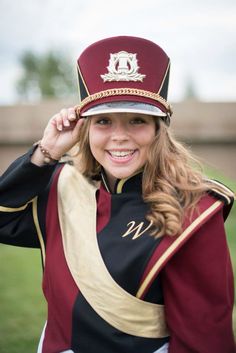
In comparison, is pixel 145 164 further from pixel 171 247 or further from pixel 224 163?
pixel 224 163

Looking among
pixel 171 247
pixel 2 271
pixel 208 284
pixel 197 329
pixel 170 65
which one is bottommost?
pixel 2 271

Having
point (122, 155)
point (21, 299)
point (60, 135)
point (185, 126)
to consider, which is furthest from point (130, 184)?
point (185, 126)

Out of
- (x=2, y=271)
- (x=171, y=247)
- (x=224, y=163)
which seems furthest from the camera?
(x=224, y=163)

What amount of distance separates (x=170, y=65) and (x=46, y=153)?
580 mm

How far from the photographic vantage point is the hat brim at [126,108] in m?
1.72

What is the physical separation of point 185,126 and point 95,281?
14.5ft

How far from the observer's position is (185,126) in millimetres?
6004

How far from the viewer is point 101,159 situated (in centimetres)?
184

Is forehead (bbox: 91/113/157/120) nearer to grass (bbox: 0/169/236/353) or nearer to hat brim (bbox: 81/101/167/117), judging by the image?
hat brim (bbox: 81/101/167/117)

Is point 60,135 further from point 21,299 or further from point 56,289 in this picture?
point 21,299

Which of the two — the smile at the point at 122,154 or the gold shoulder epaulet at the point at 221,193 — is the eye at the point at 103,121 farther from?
the gold shoulder epaulet at the point at 221,193

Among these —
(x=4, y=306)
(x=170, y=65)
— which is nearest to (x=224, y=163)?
(x=4, y=306)

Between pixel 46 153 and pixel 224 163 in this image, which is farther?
pixel 224 163

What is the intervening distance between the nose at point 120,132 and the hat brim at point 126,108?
0.21 ft
